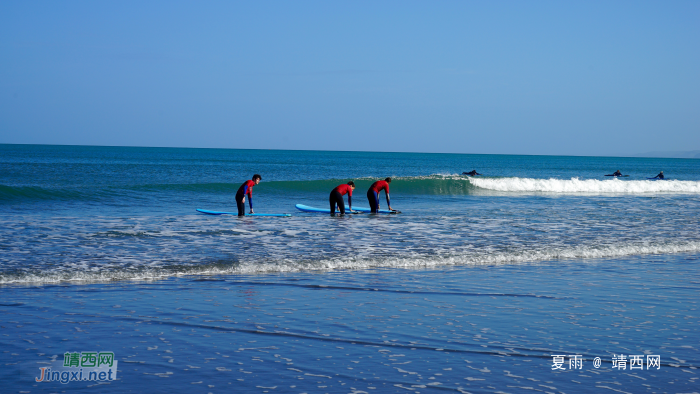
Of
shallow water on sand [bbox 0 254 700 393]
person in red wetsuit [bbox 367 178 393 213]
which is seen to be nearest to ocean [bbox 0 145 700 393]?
shallow water on sand [bbox 0 254 700 393]

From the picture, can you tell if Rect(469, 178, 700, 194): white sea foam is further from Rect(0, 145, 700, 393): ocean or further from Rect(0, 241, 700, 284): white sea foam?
Rect(0, 241, 700, 284): white sea foam

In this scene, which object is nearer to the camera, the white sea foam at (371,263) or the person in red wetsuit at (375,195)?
the white sea foam at (371,263)

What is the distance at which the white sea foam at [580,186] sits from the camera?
3847 centimetres

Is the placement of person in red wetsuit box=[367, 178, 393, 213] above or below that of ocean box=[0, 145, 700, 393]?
above

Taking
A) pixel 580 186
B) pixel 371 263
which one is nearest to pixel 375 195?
pixel 371 263

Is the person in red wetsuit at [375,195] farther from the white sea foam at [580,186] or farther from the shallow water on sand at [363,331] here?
the white sea foam at [580,186]

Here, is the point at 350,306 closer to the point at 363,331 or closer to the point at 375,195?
the point at 363,331

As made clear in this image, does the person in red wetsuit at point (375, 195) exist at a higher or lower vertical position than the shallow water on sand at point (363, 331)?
higher

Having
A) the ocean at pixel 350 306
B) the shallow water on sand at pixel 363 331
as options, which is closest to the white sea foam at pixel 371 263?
the ocean at pixel 350 306

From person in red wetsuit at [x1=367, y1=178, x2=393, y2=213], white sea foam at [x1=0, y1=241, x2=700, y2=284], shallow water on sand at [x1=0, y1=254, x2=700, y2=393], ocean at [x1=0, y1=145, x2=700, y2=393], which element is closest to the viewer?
shallow water on sand at [x1=0, y1=254, x2=700, y2=393]

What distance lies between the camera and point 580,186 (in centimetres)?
4022

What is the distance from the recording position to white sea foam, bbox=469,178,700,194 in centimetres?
3847

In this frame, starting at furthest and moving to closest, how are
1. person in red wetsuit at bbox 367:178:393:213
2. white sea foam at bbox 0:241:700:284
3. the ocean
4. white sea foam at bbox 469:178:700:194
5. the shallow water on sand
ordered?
white sea foam at bbox 469:178:700:194, person in red wetsuit at bbox 367:178:393:213, white sea foam at bbox 0:241:700:284, the ocean, the shallow water on sand

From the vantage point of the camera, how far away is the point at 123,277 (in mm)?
8703
